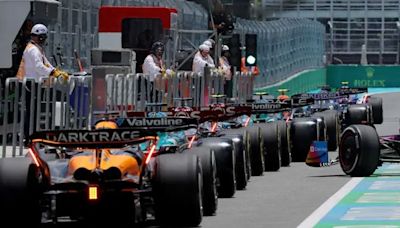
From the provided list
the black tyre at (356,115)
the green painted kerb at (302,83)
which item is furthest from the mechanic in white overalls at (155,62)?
the green painted kerb at (302,83)

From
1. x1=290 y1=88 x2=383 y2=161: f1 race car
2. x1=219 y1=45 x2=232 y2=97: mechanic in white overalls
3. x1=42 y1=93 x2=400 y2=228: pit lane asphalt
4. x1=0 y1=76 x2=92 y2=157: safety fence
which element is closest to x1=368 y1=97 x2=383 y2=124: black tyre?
x1=290 y1=88 x2=383 y2=161: f1 race car

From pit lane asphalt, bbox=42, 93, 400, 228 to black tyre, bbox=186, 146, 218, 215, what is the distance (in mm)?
112

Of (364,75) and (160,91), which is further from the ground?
(364,75)

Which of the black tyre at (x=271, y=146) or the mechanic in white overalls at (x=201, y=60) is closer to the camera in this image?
the black tyre at (x=271, y=146)

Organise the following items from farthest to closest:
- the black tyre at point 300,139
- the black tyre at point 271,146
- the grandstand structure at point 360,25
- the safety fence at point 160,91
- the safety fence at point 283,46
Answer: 1. the grandstand structure at point 360,25
2. the safety fence at point 283,46
3. the black tyre at point 300,139
4. the safety fence at point 160,91
5. the black tyre at point 271,146

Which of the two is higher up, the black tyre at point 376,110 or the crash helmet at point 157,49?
the crash helmet at point 157,49

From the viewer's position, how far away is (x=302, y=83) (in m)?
60.5

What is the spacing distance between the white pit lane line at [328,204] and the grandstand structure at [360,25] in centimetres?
5843

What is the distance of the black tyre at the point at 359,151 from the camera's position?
18.4 metres

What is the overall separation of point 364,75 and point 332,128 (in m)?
48.4

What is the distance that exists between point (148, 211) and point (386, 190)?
4974 millimetres

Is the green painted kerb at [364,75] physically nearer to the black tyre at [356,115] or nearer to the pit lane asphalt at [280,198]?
the black tyre at [356,115]

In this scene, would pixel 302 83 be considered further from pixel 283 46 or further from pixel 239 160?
pixel 239 160

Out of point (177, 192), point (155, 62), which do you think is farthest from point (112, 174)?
point (155, 62)
